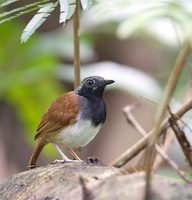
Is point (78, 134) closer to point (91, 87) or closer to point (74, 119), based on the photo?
point (74, 119)

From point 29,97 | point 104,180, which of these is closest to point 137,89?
point 29,97

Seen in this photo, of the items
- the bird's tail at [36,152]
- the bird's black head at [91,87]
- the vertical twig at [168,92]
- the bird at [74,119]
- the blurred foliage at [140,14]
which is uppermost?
the blurred foliage at [140,14]

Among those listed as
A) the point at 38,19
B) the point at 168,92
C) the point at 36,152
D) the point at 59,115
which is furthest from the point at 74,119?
the point at 168,92

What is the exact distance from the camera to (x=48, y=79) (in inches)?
177

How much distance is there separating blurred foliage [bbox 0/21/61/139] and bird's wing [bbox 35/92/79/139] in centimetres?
136

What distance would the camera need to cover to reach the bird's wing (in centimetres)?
237

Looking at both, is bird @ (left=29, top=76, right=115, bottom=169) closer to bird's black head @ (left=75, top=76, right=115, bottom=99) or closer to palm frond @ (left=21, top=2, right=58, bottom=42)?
bird's black head @ (left=75, top=76, right=115, bottom=99)

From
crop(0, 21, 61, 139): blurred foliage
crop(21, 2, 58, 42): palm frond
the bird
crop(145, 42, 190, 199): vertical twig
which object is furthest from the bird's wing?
crop(0, 21, 61, 139): blurred foliage

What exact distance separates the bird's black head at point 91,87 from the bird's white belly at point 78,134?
0.40 feet

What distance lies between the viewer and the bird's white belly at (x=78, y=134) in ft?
7.82

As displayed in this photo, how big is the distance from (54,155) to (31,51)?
790 mm

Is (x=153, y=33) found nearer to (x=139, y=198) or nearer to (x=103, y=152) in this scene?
(x=139, y=198)

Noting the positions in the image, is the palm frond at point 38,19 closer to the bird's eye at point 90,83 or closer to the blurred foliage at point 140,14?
the blurred foliage at point 140,14

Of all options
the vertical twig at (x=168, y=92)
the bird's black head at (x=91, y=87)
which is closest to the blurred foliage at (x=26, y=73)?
the bird's black head at (x=91, y=87)
